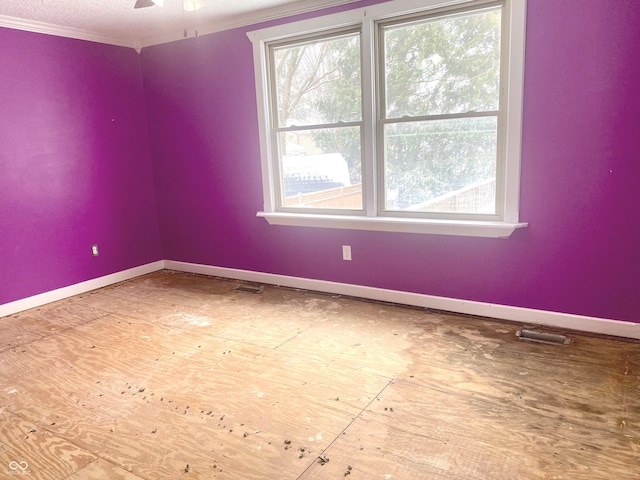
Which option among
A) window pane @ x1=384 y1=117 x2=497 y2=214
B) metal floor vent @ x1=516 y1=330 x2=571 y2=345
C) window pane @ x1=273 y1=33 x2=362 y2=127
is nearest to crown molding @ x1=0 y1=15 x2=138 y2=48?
window pane @ x1=273 y1=33 x2=362 y2=127

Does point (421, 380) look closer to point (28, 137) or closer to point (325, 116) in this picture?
point (325, 116)

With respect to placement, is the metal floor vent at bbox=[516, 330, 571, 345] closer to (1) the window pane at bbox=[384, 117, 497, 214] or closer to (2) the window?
(2) the window

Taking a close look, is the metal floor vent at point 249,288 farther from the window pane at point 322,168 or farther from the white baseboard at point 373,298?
the window pane at point 322,168

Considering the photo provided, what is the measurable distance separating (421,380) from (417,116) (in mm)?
1943

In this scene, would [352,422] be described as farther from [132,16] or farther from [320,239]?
[132,16]

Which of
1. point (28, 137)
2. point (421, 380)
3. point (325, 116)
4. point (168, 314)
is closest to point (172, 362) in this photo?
Result: point (168, 314)

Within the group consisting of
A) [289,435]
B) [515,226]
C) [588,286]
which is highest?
[515,226]

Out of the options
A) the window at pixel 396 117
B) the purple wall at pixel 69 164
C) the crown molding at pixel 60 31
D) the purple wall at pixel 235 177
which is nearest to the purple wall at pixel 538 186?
the purple wall at pixel 235 177

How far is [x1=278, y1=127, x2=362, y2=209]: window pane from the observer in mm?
3893

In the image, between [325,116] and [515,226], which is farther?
[325,116]

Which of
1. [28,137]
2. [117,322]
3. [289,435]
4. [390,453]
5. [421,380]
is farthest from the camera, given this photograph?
→ [28,137]

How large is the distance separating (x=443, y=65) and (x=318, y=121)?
45.1 inches

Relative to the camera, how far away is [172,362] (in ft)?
9.80

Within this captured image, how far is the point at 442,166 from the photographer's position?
3465mm
